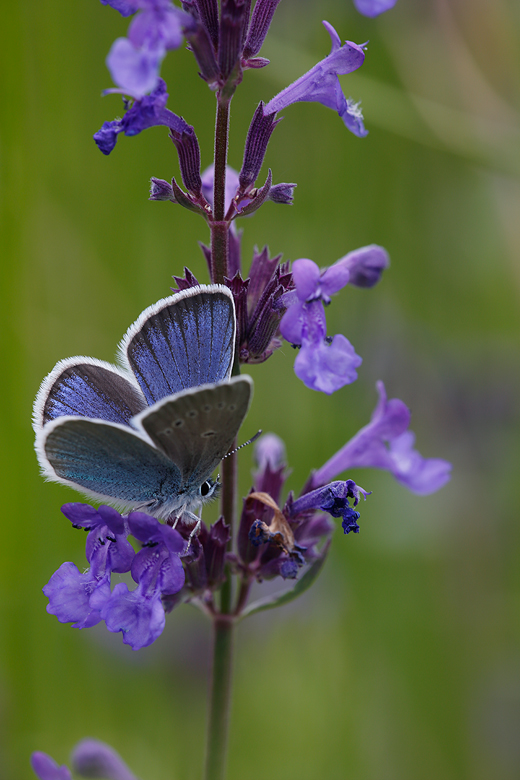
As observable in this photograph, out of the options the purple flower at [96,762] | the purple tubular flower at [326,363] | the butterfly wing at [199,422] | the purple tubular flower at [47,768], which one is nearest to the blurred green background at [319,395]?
the purple flower at [96,762]

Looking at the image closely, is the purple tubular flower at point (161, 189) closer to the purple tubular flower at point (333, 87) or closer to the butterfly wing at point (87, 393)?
the purple tubular flower at point (333, 87)

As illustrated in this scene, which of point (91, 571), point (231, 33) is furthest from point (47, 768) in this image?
point (231, 33)

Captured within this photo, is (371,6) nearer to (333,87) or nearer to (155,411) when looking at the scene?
(333,87)

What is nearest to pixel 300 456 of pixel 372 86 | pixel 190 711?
pixel 190 711

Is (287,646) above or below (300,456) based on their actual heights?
below

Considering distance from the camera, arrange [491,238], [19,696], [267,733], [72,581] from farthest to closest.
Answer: [491,238] < [267,733] < [19,696] < [72,581]

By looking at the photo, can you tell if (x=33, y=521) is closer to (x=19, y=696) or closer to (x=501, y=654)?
(x=19, y=696)

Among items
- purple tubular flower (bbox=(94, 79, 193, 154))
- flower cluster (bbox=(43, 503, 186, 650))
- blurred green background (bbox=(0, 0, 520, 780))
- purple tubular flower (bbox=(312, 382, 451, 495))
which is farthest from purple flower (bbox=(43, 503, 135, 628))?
blurred green background (bbox=(0, 0, 520, 780))
